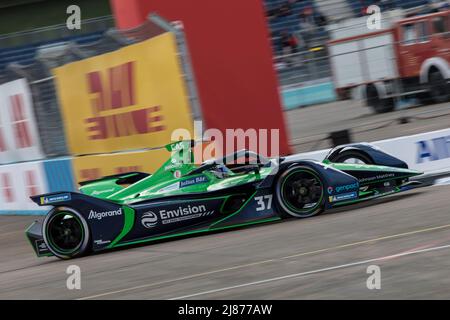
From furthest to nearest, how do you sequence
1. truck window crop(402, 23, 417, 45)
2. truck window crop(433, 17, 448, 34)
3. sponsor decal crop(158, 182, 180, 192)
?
truck window crop(402, 23, 417, 45) < truck window crop(433, 17, 448, 34) < sponsor decal crop(158, 182, 180, 192)

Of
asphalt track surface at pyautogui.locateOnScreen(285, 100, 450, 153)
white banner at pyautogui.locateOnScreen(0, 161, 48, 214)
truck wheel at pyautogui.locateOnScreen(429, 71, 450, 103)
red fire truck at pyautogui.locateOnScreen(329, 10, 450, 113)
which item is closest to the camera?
white banner at pyautogui.locateOnScreen(0, 161, 48, 214)

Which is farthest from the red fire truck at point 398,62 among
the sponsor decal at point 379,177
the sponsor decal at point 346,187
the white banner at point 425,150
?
the sponsor decal at point 346,187

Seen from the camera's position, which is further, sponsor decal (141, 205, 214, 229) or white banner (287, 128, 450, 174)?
white banner (287, 128, 450, 174)

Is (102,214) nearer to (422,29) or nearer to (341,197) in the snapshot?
(341,197)

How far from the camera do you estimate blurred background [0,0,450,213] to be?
1299cm

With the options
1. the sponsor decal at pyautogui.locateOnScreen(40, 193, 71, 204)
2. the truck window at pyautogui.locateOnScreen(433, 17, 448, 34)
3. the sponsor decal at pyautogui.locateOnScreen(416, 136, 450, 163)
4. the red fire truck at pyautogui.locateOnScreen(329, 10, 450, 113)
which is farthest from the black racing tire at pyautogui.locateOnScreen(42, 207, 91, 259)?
the truck window at pyautogui.locateOnScreen(433, 17, 448, 34)

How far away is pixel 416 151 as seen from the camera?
11742 mm

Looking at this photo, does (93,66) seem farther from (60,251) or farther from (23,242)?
(60,251)

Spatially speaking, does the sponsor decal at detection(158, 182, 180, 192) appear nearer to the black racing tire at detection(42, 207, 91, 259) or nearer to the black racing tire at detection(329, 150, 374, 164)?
the black racing tire at detection(42, 207, 91, 259)

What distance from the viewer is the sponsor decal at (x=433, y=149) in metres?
11.6

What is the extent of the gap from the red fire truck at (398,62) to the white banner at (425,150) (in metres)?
6.67

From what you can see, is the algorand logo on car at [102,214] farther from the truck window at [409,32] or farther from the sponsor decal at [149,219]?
the truck window at [409,32]
